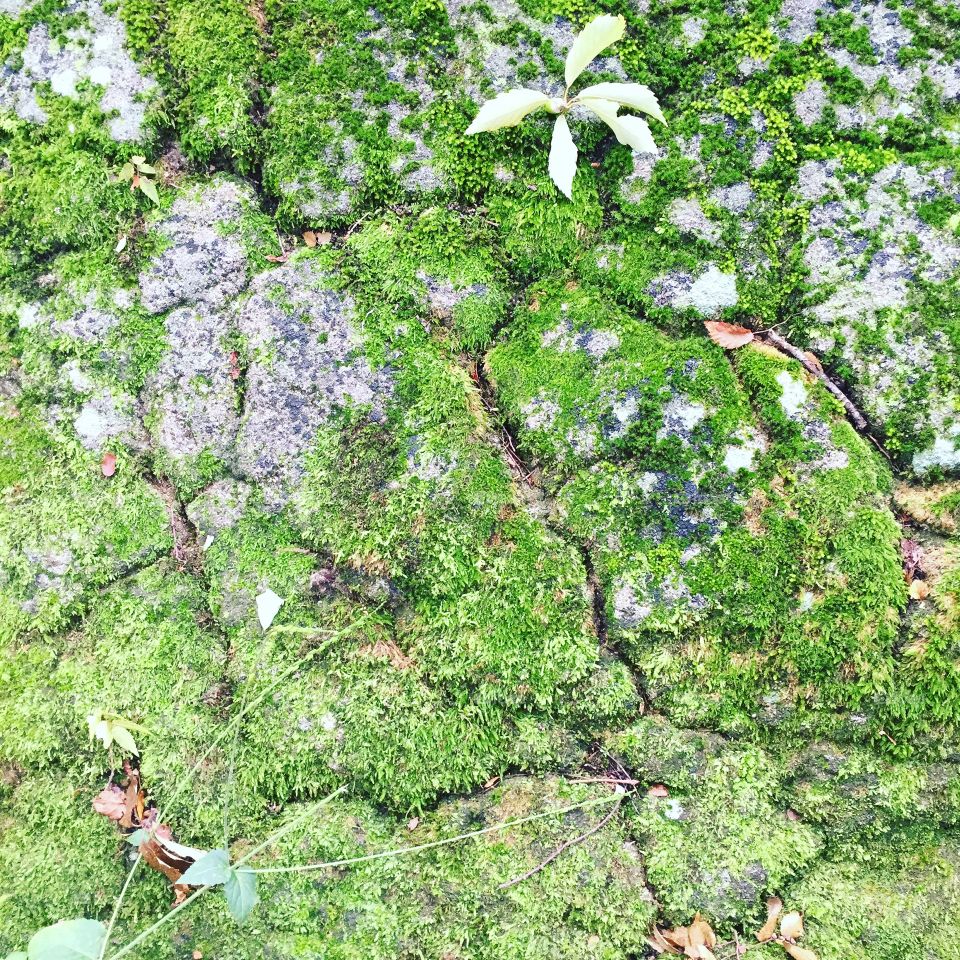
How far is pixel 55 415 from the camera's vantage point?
2.69 metres

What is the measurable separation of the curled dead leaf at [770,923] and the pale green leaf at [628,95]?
101 inches

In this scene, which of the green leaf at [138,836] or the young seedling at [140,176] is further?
the young seedling at [140,176]

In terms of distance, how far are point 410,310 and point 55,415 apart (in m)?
1.38

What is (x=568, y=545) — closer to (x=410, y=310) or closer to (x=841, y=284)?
(x=410, y=310)

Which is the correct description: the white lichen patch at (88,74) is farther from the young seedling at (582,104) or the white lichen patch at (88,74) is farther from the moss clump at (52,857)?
the moss clump at (52,857)

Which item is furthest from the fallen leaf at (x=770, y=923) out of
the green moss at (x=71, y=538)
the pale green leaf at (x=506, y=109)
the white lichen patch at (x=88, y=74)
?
the white lichen patch at (x=88, y=74)

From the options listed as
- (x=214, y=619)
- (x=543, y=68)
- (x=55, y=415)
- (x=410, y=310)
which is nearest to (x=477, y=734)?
(x=214, y=619)

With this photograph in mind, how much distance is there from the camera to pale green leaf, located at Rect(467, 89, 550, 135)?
7.93 feet

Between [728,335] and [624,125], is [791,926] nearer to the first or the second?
[728,335]

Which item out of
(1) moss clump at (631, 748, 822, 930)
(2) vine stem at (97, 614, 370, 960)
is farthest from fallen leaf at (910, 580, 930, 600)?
(2) vine stem at (97, 614, 370, 960)

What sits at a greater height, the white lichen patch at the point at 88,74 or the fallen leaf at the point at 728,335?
the white lichen patch at the point at 88,74

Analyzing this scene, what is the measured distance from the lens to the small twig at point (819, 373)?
8.02ft

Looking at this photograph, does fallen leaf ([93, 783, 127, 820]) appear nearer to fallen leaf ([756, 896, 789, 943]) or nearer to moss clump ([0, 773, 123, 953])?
moss clump ([0, 773, 123, 953])

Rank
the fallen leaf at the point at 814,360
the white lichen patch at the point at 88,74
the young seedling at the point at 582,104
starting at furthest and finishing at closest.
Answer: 1. the white lichen patch at the point at 88,74
2. the fallen leaf at the point at 814,360
3. the young seedling at the point at 582,104
